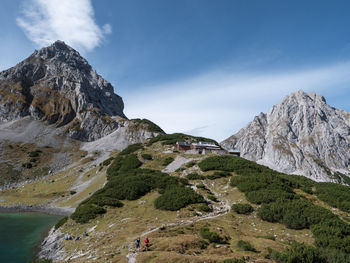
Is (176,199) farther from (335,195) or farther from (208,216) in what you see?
(335,195)

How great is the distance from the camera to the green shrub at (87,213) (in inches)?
1233

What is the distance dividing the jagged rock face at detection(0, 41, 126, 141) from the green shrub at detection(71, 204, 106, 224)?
375 ft

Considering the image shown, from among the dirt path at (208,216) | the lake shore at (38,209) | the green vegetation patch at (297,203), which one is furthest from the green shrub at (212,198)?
the lake shore at (38,209)

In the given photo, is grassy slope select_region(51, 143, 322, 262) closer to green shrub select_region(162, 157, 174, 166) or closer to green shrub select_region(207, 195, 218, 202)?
green shrub select_region(207, 195, 218, 202)

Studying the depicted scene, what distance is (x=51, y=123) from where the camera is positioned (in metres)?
140

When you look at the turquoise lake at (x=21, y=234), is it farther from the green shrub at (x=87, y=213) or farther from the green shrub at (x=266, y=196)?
the green shrub at (x=266, y=196)

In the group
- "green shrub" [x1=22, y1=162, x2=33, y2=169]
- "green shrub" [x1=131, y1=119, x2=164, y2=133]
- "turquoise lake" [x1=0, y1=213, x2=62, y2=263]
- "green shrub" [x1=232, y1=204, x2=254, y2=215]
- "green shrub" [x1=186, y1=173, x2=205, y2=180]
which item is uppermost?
"green shrub" [x1=131, y1=119, x2=164, y2=133]

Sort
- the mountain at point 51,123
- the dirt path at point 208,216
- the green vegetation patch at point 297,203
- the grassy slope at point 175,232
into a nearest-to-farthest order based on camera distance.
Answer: the grassy slope at point 175,232 < the dirt path at point 208,216 < the green vegetation patch at point 297,203 < the mountain at point 51,123

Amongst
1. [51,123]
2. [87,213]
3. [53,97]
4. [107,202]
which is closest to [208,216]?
[107,202]

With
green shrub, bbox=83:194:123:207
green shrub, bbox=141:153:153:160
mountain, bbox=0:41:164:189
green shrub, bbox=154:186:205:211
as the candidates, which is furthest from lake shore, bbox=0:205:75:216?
green shrub, bbox=154:186:205:211

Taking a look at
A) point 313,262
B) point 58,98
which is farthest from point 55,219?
point 58,98

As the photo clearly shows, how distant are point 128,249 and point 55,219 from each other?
3895 cm

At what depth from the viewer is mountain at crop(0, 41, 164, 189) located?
321 feet

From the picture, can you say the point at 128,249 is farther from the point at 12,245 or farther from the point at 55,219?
the point at 55,219
